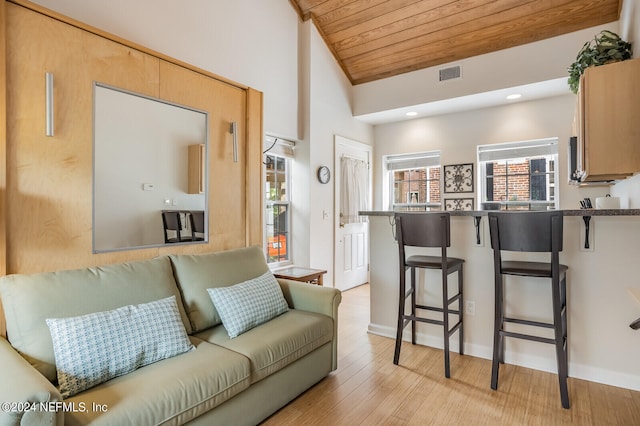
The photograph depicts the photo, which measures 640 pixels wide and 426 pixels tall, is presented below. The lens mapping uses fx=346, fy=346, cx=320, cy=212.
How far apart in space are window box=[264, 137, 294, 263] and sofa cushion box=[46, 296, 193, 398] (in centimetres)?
225

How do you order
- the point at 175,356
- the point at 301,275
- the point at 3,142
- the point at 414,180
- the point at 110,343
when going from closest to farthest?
the point at 110,343 < the point at 3,142 < the point at 175,356 < the point at 301,275 < the point at 414,180

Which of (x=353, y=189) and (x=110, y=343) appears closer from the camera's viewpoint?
(x=110, y=343)

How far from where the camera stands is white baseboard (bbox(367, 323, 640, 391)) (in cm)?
229

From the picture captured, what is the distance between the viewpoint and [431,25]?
4074 millimetres

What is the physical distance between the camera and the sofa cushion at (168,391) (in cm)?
133

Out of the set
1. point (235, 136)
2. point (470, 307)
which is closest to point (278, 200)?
point (235, 136)

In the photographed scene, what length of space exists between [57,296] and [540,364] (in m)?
3.11

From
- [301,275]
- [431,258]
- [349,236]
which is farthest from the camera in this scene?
[349,236]

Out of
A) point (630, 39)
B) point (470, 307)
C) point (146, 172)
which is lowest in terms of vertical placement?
point (470, 307)

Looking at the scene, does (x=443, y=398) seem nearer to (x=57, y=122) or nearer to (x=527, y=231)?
(x=527, y=231)

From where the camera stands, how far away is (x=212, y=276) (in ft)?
7.58

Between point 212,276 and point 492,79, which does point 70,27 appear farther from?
point 492,79

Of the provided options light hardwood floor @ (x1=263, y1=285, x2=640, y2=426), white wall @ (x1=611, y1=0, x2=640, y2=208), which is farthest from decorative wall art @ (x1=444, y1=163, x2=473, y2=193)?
light hardwood floor @ (x1=263, y1=285, x2=640, y2=426)

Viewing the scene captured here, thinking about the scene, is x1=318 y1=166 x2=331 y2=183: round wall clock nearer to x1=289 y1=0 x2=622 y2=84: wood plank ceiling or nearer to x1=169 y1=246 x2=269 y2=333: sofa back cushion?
x1=289 y1=0 x2=622 y2=84: wood plank ceiling
